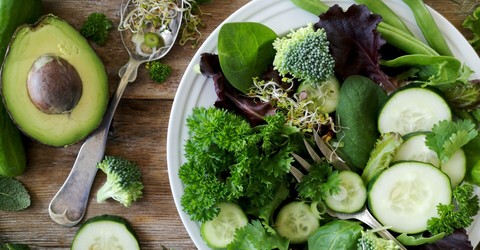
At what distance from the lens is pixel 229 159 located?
1715 millimetres

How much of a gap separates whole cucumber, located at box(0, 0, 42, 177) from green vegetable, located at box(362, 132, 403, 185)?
117 centimetres

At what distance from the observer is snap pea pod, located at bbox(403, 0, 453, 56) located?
5.97 ft

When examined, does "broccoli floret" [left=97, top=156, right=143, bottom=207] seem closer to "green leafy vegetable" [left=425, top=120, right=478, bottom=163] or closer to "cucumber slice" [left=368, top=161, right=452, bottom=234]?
"cucumber slice" [left=368, top=161, right=452, bottom=234]

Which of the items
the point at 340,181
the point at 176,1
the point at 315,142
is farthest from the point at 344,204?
the point at 176,1

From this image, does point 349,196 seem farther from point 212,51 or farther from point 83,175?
point 83,175

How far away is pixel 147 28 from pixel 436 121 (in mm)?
1016

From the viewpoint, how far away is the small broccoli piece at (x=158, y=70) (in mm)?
1988

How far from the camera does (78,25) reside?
2.03 meters

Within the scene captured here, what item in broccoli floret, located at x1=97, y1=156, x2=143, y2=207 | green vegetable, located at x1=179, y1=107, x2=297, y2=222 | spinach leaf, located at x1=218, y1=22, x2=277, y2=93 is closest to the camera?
green vegetable, located at x1=179, y1=107, x2=297, y2=222

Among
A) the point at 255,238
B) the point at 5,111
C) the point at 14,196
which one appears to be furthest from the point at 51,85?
the point at 255,238

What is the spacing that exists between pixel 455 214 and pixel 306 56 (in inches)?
25.3

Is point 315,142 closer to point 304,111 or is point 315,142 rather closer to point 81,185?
point 304,111

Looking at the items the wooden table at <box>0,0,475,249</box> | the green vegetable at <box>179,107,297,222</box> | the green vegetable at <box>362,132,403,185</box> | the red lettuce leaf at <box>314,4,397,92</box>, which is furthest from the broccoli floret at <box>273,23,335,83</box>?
the wooden table at <box>0,0,475,249</box>

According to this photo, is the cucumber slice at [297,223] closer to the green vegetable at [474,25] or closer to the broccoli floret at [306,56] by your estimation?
the broccoli floret at [306,56]
